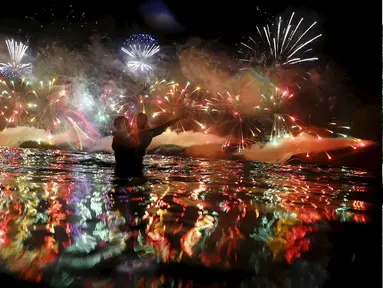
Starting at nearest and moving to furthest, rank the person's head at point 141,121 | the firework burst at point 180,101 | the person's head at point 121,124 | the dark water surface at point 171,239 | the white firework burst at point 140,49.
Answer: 1. the dark water surface at point 171,239
2. the person's head at point 121,124
3. the person's head at point 141,121
4. the white firework burst at point 140,49
5. the firework burst at point 180,101

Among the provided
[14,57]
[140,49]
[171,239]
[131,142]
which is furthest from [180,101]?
[171,239]

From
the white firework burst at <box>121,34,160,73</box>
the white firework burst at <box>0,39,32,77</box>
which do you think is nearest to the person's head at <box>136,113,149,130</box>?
the white firework burst at <box>121,34,160,73</box>

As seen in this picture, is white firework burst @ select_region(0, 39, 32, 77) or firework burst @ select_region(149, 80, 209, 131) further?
firework burst @ select_region(149, 80, 209, 131)

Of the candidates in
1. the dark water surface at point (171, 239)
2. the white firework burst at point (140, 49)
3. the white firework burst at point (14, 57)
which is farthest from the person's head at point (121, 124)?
the white firework burst at point (14, 57)

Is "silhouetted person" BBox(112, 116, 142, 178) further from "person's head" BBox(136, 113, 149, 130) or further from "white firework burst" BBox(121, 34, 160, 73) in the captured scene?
"white firework burst" BBox(121, 34, 160, 73)

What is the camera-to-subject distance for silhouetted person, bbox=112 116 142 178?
10.4m

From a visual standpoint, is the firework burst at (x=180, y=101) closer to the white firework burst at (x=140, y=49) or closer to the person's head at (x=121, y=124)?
the white firework burst at (x=140, y=49)

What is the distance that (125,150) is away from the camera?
427 inches

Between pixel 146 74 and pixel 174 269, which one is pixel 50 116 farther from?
pixel 174 269

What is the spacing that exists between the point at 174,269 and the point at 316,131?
114ft

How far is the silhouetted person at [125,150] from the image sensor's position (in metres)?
10.4

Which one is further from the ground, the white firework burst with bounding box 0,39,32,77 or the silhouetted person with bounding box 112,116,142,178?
the white firework burst with bounding box 0,39,32,77

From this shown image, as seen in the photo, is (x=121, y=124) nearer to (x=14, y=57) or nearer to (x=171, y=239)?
(x=171, y=239)

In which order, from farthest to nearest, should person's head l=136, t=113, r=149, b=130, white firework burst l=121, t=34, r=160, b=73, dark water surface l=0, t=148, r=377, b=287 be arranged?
white firework burst l=121, t=34, r=160, b=73
person's head l=136, t=113, r=149, b=130
dark water surface l=0, t=148, r=377, b=287
